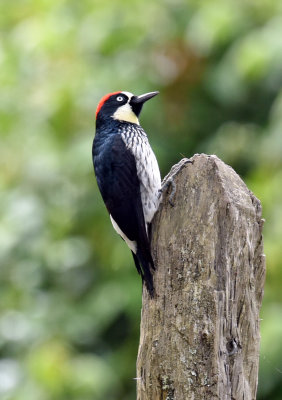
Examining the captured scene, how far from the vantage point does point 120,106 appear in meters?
4.25

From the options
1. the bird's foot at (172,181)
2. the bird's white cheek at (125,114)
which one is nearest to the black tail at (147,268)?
the bird's foot at (172,181)

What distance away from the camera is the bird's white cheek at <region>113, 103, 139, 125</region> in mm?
4195

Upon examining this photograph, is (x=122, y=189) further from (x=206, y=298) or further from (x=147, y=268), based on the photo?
(x=206, y=298)

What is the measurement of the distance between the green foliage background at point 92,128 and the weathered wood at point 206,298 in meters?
2.03

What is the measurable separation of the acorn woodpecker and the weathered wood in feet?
0.70

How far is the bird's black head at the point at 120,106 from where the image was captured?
4215mm

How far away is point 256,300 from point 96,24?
3.60m

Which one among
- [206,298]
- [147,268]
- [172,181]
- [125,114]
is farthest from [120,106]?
[206,298]

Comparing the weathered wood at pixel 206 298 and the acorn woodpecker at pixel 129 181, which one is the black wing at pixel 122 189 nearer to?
the acorn woodpecker at pixel 129 181

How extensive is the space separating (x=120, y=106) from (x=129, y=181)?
0.69 m

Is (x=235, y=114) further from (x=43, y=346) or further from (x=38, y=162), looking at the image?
(x=43, y=346)

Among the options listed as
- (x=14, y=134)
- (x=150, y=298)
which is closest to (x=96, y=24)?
(x=14, y=134)

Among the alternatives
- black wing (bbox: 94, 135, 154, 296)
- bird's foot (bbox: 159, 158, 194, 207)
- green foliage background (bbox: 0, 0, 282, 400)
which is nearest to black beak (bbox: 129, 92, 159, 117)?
black wing (bbox: 94, 135, 154, 296)

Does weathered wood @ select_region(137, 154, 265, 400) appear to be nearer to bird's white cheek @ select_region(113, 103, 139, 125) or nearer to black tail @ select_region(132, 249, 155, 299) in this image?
black tail @ select_region(132, 249, 155, 299)
